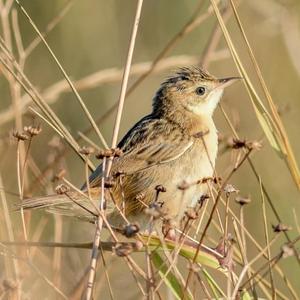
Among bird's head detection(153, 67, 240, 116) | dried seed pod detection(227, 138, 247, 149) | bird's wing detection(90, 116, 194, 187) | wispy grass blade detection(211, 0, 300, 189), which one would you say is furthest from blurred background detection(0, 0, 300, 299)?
dried seed pod detection(227, 138, 247, 149)

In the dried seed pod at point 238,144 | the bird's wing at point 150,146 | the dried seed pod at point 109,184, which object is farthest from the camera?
the bird's wing at point 150,146

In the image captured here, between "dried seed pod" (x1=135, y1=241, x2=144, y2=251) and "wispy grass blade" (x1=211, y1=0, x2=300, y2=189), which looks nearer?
"dried seed pod" (x1=135, y1=241, x2=144, y2=251)

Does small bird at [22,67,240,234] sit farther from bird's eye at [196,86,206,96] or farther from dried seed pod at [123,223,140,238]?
dried seed pod at [123,223,140,238]

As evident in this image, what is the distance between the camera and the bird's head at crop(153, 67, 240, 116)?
5969mm

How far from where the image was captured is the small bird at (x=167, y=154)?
4.93 metres

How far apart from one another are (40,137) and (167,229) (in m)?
4.60

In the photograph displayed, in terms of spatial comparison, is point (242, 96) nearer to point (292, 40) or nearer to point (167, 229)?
point (292, 40)

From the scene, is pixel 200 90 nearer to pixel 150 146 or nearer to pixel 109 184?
pixel 150 146

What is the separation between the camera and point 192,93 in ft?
19.8

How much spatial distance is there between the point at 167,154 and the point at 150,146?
0.14 m

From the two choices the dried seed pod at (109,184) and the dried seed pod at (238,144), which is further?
the dried seed pod at (109,184)

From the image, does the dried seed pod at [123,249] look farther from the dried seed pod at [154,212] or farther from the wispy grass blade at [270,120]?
the wispy grass blade at [270,120]

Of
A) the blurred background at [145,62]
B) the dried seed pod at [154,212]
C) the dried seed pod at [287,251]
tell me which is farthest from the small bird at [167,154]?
the dried seed pod at [287,251]

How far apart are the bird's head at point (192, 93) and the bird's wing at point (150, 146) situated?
37 cm
